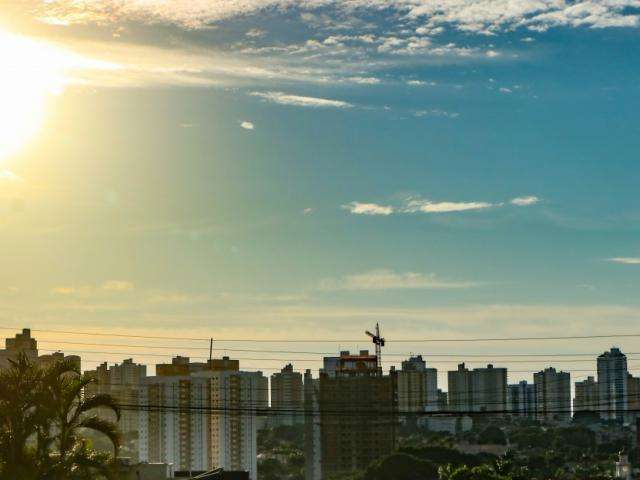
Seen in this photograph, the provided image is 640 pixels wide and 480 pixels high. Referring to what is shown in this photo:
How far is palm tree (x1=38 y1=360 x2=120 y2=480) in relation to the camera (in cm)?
2738

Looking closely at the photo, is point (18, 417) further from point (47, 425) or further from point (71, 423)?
point (71, 423)

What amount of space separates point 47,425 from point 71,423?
592mm

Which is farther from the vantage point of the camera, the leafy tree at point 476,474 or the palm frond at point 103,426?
the leafy tree at point 476,474

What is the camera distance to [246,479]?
64.5 meters

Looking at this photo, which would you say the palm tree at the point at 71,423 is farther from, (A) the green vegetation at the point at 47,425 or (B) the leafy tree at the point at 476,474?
(B) the leafy tree at the point at 476,474

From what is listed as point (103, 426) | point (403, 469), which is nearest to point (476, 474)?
point (103, 426)

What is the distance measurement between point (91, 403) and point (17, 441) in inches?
76.6

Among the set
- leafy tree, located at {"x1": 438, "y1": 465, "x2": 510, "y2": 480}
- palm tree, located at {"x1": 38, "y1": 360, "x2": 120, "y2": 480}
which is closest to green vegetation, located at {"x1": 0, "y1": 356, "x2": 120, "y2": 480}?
palm tree, located at {"x1": 38, "y1": 360, "x2": 120, "y2": 480}

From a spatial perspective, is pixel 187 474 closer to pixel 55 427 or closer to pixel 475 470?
pixel 475 470

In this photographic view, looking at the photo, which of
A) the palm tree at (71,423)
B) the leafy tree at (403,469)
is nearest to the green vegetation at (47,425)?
the palm tree at (71,423)

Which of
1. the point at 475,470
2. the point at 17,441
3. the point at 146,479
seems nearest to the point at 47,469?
the point at 17,441

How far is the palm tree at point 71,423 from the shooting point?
89.8 feet

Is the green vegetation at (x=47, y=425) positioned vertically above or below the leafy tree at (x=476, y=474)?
above

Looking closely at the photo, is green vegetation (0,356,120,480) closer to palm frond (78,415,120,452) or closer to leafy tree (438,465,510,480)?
palm frond (78,415,120,452)
